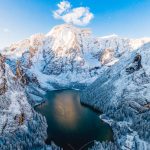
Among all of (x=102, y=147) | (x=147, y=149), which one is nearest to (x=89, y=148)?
(x=102, y=147)

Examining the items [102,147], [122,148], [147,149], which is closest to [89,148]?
[102,147]

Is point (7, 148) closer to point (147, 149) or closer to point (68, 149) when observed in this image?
point (68, 149)

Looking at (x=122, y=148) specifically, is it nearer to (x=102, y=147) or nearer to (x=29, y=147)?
(x=102, y=147)

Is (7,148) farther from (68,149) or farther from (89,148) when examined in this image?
(89,148)

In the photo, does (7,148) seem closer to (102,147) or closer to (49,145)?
(49,145)

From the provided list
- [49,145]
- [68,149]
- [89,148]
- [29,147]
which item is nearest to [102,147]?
[89,148]

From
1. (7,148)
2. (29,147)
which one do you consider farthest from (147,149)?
(7,148)
